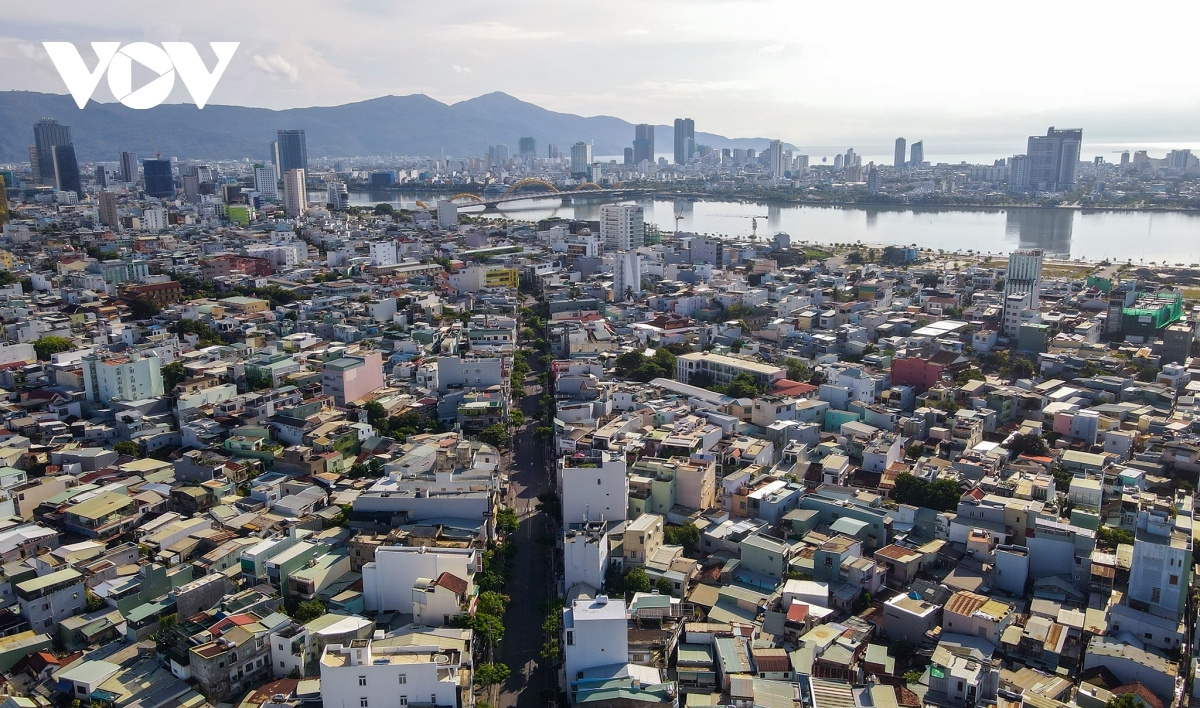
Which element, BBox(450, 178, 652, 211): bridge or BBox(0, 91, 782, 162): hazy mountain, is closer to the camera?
BBox(450, 178, 652, 211): bridge

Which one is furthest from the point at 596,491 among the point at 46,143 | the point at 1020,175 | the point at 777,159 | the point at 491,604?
the point at 777,159

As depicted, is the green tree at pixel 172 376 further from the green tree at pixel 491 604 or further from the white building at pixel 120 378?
the green tree at pixel 491 604

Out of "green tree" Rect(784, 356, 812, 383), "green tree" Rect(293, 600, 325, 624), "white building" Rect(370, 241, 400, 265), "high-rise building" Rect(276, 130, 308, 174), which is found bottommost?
"green tree" Rect(293, 600, 325, 624)

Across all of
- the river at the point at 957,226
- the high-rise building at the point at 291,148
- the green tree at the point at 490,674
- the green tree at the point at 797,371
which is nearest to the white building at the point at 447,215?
the river at the point at 957,226

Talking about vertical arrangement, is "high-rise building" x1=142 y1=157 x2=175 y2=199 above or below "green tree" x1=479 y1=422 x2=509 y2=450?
above

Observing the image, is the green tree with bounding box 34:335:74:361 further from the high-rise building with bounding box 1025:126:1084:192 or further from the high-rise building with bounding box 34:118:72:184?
the high-rise building with bounding box 1025:126:1084:192

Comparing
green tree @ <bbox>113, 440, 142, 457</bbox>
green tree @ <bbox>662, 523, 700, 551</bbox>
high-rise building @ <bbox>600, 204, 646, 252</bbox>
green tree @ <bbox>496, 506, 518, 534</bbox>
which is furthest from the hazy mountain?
green tree @ <bbox>662, 523, 700, 551</bbox>

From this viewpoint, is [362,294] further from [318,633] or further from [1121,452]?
[1121,452]

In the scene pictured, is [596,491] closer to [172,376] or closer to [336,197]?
[172,376]
